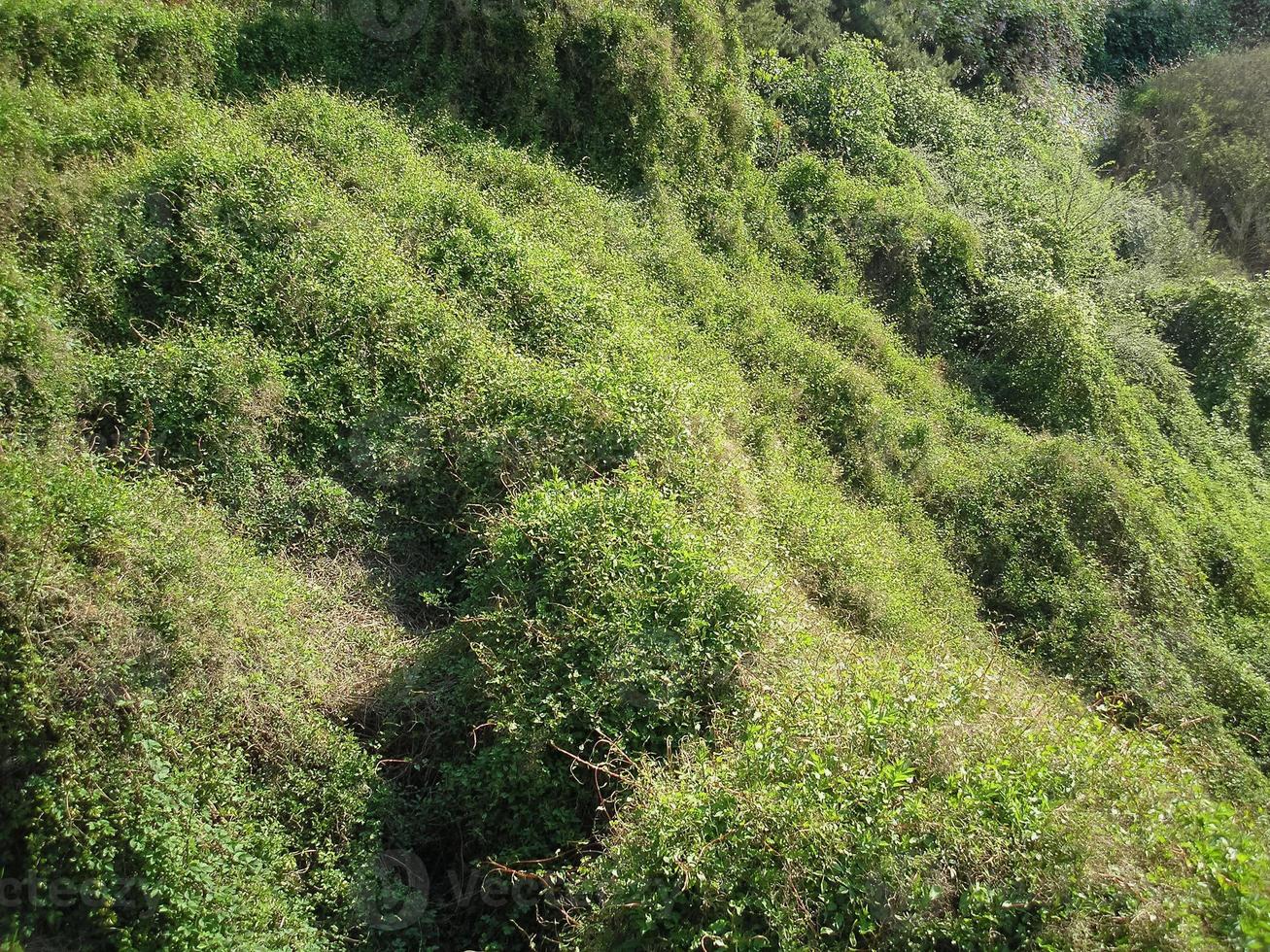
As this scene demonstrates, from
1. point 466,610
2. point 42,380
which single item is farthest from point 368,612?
point 42,380

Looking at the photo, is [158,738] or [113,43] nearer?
[158,738]

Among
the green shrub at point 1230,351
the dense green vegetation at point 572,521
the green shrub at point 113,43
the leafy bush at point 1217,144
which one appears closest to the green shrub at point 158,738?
the dense green vegetation at point 572,521

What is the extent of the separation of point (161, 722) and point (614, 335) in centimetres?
540

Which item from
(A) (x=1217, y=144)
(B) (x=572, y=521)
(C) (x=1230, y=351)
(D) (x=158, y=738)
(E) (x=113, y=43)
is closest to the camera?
(D) (x=158, y=738)

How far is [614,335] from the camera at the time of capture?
8898 millimetres

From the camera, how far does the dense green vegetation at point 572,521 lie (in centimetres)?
473

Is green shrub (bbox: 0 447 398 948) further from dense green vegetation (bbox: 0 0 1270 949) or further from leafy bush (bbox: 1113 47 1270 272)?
leafy bush (bbox: 1113 47 1270 272)

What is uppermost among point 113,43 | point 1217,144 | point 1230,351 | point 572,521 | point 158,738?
point 1217,144

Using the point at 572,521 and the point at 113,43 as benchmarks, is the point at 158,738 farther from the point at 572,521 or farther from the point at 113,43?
the point at 113,43

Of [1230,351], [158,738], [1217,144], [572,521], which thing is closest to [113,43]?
[572,521]

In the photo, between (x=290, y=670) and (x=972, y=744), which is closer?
(x=972, y=744)

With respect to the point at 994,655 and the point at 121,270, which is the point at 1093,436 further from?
the point at 121,270

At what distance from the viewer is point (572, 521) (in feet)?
20.8

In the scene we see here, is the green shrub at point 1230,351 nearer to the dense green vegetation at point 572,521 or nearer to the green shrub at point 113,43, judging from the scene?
the dense green vegetation at point 572,521
